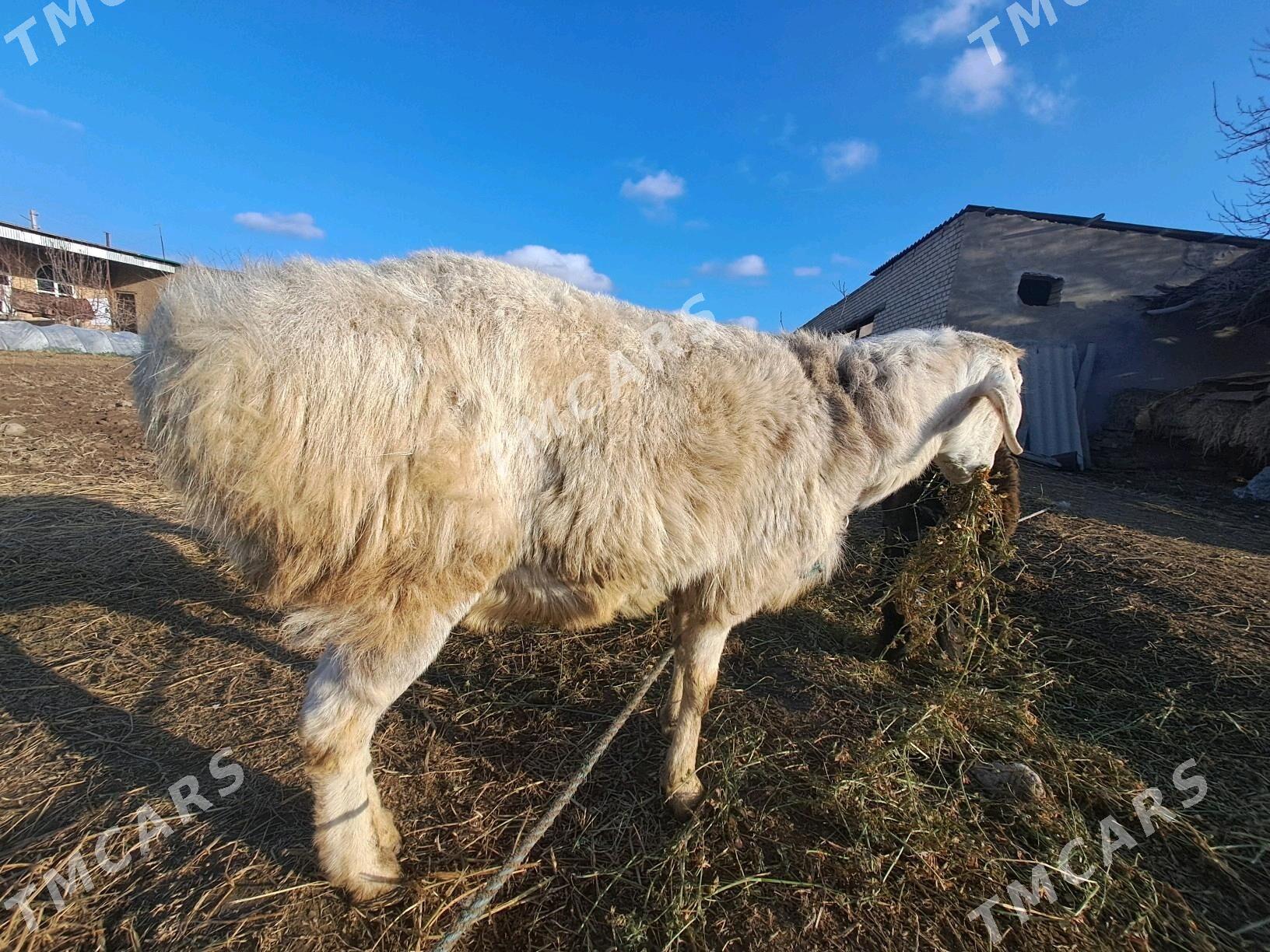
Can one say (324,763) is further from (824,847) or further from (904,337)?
(904,337)

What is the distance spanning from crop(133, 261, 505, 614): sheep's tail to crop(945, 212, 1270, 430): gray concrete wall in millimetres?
13601

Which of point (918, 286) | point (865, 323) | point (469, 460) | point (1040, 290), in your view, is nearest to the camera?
point (469, 460)

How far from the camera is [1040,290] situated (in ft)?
43.6

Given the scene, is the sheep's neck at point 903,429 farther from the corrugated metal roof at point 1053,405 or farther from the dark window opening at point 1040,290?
the dark window opening at point 1040,290

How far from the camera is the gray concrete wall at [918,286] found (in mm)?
12555

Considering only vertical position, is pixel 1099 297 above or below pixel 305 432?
above

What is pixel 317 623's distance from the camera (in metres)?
1.86

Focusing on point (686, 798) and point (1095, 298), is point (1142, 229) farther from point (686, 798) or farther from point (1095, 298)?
point (686, 798)

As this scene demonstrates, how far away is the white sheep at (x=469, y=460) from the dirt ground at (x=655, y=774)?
0.33m

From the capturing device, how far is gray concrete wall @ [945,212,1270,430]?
475 inches

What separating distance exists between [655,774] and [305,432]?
2.20 m

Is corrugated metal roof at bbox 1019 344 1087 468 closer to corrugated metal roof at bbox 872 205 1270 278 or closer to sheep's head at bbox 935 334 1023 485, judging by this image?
corrugated metal roof at bbox 872 205 1270 278

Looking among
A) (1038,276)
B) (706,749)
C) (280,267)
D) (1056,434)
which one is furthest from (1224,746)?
(1038,276)

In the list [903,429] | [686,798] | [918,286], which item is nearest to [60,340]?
[686,798]
